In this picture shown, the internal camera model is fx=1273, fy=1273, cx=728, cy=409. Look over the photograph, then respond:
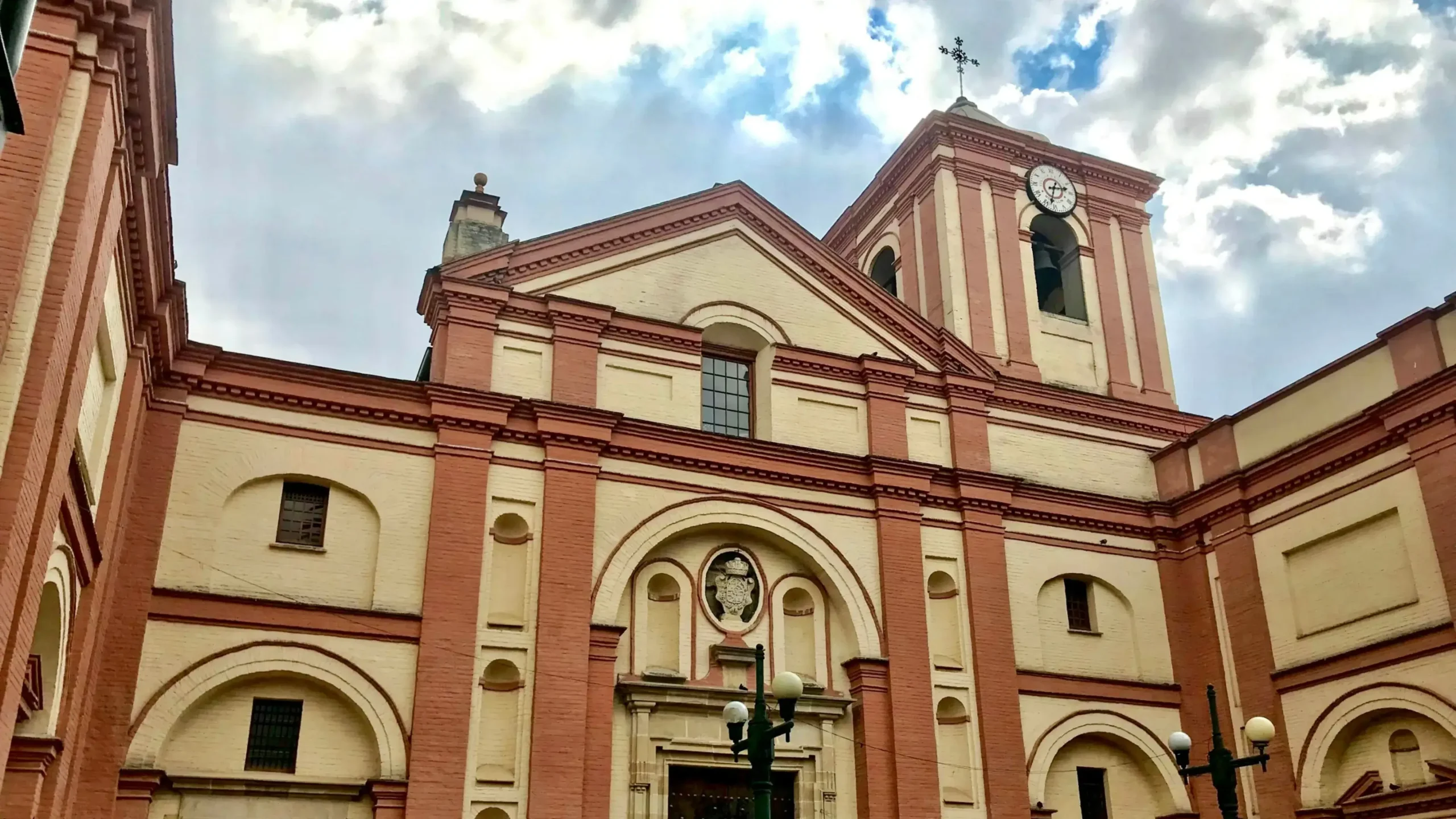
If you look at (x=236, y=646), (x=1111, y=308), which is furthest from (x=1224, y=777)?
(x=1111, y=308)

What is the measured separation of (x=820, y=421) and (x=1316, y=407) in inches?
346

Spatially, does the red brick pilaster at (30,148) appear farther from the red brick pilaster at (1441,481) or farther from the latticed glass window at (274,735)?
the red brick pilaster at (1441,481)

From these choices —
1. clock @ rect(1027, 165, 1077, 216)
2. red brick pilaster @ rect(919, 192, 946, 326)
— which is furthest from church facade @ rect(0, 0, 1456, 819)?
clock @ rect(1027, 165, 1077, 216)

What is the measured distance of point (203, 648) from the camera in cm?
1766

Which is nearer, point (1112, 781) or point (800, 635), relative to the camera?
point (800, 635)

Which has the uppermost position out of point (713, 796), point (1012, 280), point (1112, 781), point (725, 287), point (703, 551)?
point (1012, 280)

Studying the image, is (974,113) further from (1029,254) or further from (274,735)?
(274,735)

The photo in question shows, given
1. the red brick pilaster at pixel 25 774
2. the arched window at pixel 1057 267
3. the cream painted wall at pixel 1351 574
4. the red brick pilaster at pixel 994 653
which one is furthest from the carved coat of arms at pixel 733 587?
the arched window at pixel 1057 267

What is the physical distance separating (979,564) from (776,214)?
7713mm

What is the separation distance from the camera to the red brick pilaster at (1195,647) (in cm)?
2278

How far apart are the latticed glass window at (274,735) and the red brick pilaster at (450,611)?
1644 mm

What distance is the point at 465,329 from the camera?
2111 cm

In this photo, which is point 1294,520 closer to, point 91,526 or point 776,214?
point 776,214

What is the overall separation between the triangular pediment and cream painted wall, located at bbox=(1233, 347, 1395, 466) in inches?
194
